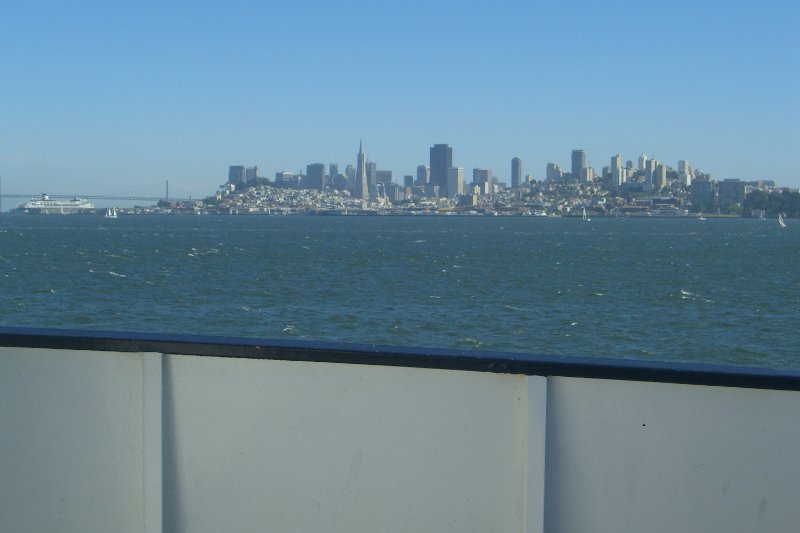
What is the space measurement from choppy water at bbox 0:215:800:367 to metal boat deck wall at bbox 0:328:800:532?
1560 centimetres

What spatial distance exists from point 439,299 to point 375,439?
3384 cm

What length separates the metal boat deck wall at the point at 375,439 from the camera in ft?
9.68

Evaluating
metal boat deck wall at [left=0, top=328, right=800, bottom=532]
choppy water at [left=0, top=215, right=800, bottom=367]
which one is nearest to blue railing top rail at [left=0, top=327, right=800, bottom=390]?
metal boat deck wall at [left=0, top=328, right=800, bottom=532]

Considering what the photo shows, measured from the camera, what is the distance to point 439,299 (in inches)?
1453

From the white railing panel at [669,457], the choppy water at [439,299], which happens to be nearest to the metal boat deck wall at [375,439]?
the white railing panel at [669,457]

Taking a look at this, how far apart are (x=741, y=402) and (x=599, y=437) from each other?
1.24ft

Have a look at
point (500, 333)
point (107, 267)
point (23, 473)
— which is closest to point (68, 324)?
point (500, 333)

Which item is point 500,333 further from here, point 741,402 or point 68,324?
point 741,402

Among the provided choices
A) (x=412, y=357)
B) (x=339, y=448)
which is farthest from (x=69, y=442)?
(x=412, y=357)

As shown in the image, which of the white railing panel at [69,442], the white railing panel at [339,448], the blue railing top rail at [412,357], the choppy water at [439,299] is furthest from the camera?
the choppy water at [439,299]

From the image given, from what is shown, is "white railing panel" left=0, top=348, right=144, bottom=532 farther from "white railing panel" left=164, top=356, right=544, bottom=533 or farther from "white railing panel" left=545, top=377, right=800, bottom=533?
"white railing panel" left=545, top=377, right=800, bottom=533

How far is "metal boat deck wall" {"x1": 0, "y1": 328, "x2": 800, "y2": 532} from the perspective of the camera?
2.95 meters

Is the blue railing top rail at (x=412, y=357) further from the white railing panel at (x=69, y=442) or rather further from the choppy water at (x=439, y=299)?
the choppy water at (x=439, y=299)

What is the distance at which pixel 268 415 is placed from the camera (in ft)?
10.3
